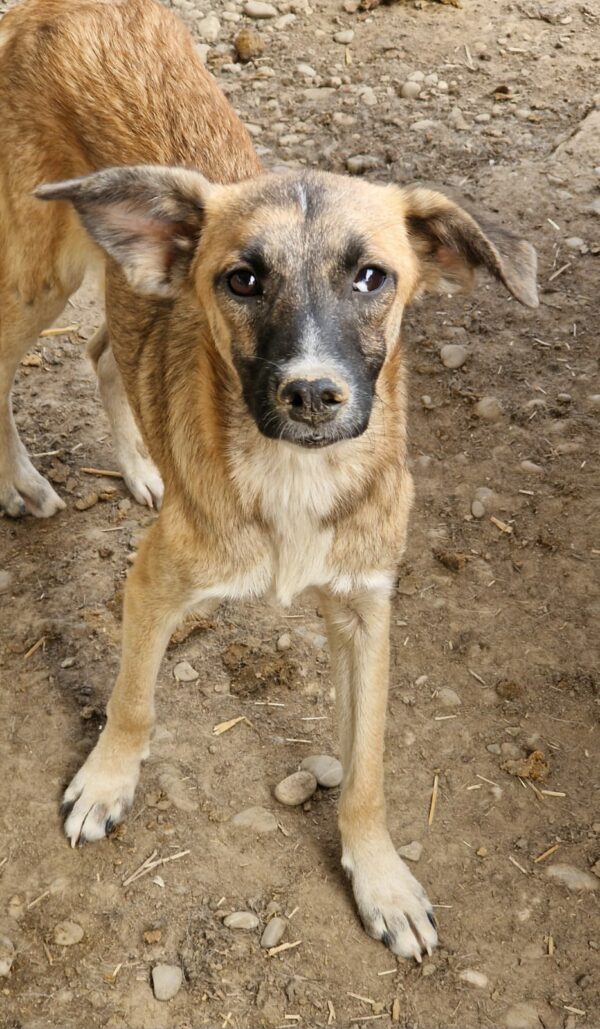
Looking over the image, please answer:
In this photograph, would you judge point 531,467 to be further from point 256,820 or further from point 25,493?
point 25,493

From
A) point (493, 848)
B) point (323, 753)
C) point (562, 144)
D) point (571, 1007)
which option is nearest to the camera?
point (571, 1007)

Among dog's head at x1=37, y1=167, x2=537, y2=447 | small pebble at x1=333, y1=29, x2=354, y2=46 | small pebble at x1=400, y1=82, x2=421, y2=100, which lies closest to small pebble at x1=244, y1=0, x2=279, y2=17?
small pebble at x1=333, y1=29, x2=354, y2=46

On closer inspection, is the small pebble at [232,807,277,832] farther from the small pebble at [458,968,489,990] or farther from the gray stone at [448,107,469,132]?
the gray stone at [448,107,469,132]

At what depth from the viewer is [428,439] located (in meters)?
5.08

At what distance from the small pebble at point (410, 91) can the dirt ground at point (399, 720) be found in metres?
0.87

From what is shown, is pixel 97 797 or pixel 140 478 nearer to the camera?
pixel 97 797

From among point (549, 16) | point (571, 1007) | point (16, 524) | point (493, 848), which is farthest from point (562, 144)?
point (571, 1007)

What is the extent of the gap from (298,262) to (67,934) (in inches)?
81.5

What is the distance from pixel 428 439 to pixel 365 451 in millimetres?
1839

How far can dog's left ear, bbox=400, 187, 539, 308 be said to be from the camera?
3043mm

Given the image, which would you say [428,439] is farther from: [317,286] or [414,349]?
[317,286]

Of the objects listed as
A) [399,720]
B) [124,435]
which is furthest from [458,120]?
[399,720]

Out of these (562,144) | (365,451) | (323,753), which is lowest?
(323,753)

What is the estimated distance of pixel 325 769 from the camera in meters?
3.85
